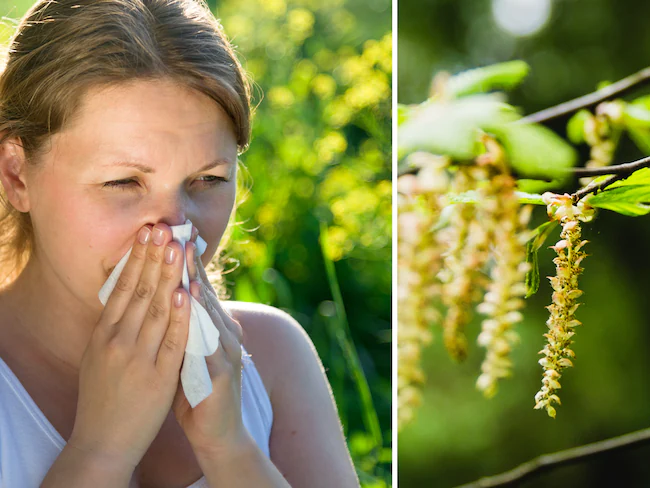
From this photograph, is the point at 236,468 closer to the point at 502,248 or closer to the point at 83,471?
the point at 83,471

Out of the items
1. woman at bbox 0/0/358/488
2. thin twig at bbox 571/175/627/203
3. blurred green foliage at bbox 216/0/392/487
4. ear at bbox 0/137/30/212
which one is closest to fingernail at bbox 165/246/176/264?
woman at bbox 0/0/358/488

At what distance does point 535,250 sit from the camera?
2.65ft

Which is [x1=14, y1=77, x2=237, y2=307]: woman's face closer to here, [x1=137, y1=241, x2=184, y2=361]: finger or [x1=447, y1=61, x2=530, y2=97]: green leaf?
[x1=137, y1=241, x2=184, y2=361]: finger

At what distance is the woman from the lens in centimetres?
82

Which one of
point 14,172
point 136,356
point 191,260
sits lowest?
point 136,356

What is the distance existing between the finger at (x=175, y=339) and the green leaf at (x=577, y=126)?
456mm

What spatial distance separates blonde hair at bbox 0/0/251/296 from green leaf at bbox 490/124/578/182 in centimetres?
34

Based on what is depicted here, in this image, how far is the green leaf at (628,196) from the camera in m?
0.75

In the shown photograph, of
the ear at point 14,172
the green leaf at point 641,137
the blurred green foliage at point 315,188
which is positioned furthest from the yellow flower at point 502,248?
the blurred green foliage at point 315,188

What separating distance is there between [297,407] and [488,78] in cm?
54

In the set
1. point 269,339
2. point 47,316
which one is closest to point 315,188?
point 269,339

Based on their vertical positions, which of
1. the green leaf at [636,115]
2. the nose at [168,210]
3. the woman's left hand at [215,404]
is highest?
the green leaf at [636,115]

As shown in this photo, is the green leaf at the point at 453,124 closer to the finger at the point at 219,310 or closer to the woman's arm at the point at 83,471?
the finger at the point at 219,310

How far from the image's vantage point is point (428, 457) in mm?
947
